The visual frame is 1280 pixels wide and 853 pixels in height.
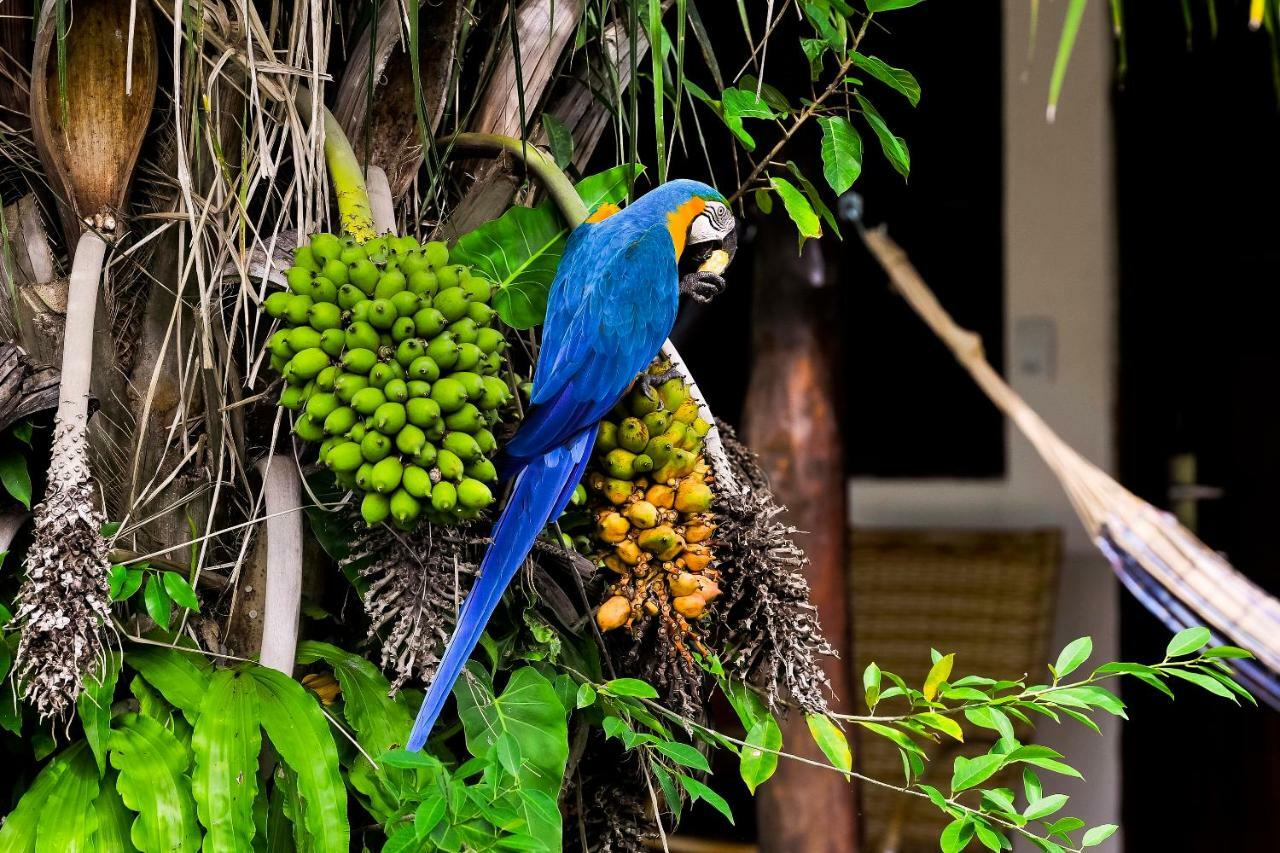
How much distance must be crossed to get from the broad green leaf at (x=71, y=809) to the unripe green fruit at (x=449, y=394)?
1.02 feet

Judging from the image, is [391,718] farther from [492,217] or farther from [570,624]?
[492,217]

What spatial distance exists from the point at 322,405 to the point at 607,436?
175 millimetres

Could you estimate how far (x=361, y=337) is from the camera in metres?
0.58

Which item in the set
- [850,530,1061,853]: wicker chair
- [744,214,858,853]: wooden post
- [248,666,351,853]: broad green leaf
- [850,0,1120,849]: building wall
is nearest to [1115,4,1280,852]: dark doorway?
[850,0,1120,849]: building wall

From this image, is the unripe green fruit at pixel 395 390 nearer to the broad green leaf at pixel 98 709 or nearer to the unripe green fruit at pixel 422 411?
the unripe green fruit at pixel 422 411

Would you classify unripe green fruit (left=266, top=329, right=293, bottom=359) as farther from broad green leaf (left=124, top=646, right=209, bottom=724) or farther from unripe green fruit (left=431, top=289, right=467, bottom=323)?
broad green leaf (left=124, top=646, right=209, bottom=724)

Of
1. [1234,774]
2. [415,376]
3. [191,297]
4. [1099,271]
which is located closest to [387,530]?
[415,376]

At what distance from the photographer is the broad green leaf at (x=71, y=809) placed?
64cm

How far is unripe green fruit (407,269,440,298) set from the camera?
597 mm

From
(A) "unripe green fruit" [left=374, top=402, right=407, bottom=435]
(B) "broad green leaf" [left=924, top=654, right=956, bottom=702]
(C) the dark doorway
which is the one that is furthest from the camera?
(C) the dark doorway

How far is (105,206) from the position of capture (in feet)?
2.31

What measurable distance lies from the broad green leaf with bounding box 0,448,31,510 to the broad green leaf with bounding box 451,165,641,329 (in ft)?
0.92

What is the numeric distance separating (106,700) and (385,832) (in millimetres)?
177

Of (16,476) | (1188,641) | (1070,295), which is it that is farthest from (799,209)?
(1070,295)
